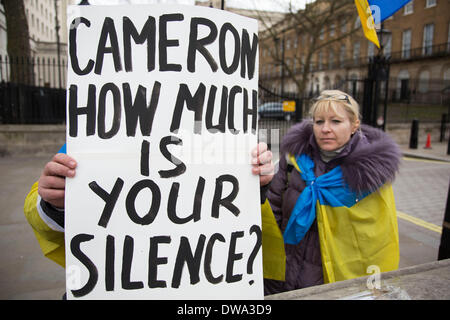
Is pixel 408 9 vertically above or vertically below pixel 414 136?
above

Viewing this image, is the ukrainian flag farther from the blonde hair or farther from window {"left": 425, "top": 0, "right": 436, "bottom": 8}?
window {"left": 425, "top": 0, "right": 436, "bottom": 8}

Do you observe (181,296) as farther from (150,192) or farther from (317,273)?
(317,273)

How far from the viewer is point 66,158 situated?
39.4 inches

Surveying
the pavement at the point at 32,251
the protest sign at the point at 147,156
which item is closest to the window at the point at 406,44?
the pavement at the point at 32,251

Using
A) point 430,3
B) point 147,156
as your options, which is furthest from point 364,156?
point 430,3

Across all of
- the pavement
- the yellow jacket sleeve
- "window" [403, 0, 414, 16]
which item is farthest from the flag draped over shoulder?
"window" [403, 0, 414, 16]

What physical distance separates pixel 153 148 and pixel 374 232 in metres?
1.43

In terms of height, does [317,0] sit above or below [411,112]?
above

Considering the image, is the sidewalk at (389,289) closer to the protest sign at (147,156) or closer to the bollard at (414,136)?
the protest sign at (147,156)

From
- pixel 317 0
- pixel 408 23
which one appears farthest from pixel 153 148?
pixel 408 23

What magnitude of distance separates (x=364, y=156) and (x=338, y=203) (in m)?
0.32

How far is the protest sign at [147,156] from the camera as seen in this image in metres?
1.02

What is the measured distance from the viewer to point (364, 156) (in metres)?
1.90

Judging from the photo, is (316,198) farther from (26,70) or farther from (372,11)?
(26,70)
